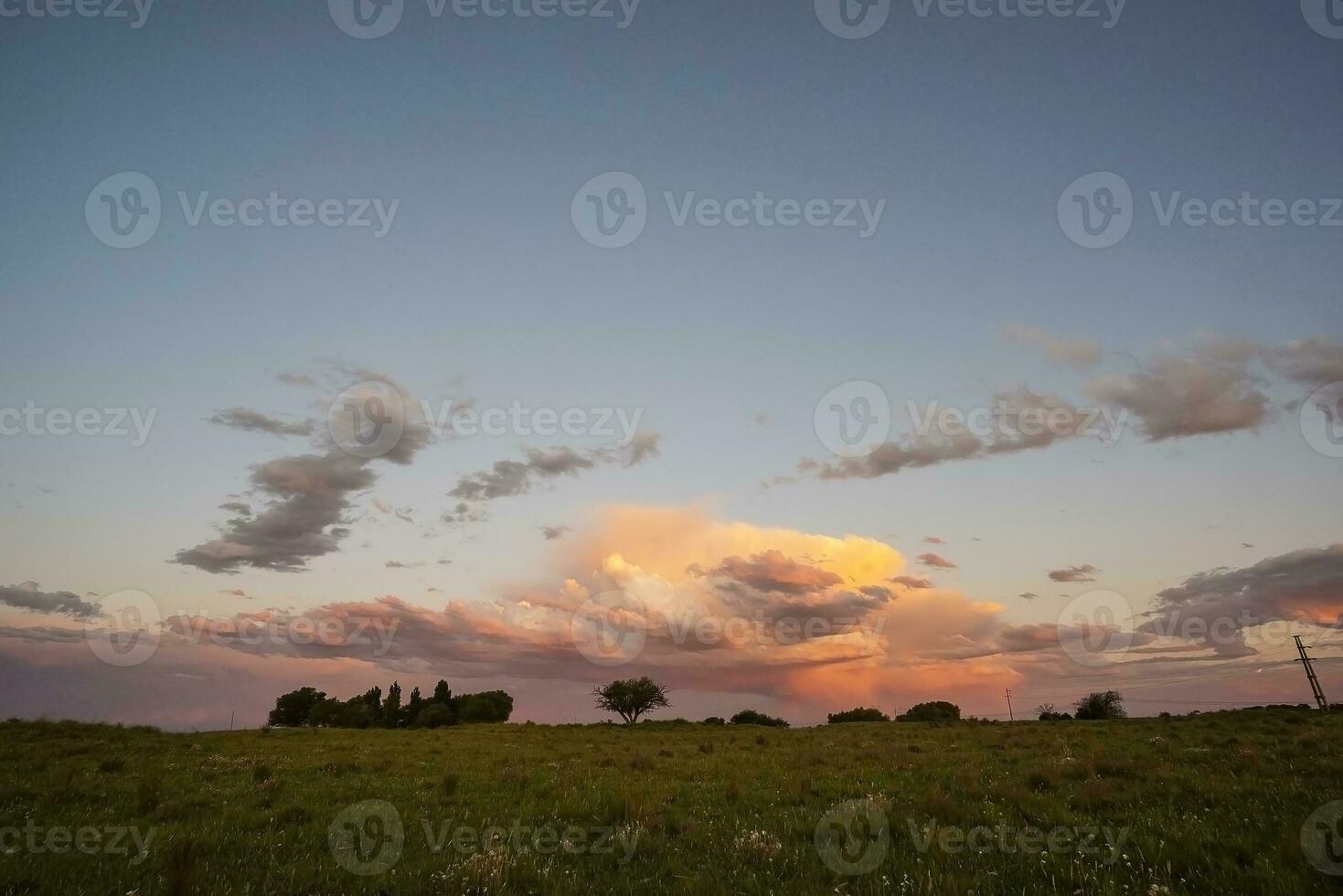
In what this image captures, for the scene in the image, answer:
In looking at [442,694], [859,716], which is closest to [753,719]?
[859,716]

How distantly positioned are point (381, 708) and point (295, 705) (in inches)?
803

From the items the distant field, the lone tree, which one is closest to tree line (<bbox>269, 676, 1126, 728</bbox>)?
the lone tree

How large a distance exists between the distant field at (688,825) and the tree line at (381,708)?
75948 millimetres

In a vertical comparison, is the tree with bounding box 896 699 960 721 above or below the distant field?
below

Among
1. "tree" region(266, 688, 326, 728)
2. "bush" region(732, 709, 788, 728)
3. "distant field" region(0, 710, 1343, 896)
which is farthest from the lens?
"tree" region(266, 688, 326, 728)

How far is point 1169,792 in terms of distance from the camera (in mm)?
11078

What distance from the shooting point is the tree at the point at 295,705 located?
99188 millimetres

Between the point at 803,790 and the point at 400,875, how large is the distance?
888cm

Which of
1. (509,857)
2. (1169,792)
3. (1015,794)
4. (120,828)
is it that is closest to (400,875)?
(509,857)

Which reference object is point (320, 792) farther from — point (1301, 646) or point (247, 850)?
point (1301, 646)

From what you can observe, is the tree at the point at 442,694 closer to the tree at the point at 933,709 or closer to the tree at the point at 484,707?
the tree at the point at 484,707

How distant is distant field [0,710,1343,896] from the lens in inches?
275

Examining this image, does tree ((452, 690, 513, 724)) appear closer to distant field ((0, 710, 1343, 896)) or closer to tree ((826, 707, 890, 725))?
tree ((826, 707, 890, 725))

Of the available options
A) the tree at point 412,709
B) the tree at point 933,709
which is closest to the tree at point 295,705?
the tree at point 412,709
